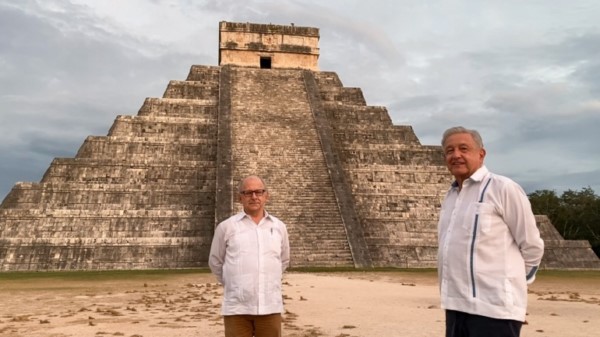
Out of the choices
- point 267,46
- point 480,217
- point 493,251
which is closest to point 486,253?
point 493,251

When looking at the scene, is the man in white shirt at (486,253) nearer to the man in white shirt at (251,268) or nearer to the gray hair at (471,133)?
the gray hair at (471,133)

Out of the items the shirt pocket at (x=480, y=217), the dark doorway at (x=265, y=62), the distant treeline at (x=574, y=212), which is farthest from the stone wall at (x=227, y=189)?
the distant treeline at (x=574, y=212)

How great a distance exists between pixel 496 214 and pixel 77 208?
18230 millimetres

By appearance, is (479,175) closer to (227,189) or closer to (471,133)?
(471,133)

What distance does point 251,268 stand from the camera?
11.9 feet

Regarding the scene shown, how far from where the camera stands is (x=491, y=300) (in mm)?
2801

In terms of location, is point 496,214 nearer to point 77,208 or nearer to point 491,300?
point 491,300

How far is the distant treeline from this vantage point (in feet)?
119

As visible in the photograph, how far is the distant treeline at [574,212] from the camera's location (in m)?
36.3

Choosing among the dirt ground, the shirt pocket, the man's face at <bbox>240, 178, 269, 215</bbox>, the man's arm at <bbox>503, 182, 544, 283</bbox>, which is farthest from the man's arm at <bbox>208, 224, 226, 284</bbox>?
the dirt ground

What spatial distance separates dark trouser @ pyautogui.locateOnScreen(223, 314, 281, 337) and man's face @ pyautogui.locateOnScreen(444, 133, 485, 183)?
144 cm

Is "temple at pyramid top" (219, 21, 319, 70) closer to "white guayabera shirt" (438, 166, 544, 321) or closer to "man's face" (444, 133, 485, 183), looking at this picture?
"man's face" (444, 133, 485, 183)

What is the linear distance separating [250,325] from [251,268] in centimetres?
35

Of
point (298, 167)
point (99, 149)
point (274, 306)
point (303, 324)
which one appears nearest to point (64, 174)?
point (99, 149)
